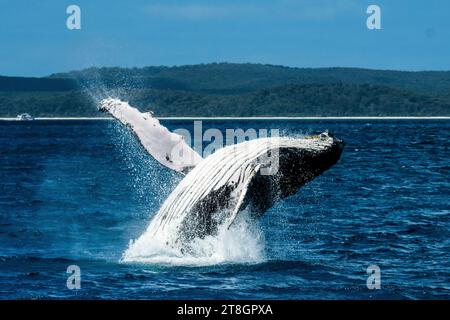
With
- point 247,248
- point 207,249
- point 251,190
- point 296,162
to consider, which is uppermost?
point 296,162

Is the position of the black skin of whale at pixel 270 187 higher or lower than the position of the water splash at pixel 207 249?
higher

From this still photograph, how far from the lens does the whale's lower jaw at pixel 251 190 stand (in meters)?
13.5

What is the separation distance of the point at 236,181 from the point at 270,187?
2.18 feet

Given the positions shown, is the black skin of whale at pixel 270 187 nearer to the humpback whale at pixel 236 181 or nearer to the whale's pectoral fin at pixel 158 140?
the humpback whale at pixel 236 181

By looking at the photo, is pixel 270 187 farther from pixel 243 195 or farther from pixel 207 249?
pixel 207 249

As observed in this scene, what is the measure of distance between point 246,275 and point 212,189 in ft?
5.50

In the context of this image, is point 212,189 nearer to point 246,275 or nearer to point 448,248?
point 246,275

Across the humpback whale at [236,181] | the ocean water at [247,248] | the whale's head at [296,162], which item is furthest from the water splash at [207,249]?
the whale's head at [296,162]

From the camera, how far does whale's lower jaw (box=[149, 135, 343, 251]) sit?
13.5m

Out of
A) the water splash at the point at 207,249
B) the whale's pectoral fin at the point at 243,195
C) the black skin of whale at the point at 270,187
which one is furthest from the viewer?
the water splash at the point at 207,249

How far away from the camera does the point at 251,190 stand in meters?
13.5

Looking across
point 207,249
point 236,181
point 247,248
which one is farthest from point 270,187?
point 247,248

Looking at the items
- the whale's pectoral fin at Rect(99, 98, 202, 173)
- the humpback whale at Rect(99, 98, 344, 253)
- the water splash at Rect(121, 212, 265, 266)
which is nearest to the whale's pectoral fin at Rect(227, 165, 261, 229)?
the humpback whale at Rect(99, 98, 344, 253)

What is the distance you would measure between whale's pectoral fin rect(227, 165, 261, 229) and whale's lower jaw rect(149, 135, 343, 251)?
1cm
